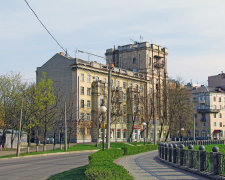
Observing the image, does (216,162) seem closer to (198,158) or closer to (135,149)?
(198,158)

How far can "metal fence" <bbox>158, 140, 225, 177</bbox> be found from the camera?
1344 cm

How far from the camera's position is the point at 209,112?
3701 inches

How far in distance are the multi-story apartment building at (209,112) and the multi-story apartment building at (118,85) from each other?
17832mm

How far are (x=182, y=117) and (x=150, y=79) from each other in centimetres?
1587

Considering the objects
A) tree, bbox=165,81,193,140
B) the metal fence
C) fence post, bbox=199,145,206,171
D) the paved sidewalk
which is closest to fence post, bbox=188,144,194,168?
the metal fence

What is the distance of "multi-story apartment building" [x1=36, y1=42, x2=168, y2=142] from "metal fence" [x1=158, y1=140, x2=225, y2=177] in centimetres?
3061

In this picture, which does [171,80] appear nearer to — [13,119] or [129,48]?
[129,48]

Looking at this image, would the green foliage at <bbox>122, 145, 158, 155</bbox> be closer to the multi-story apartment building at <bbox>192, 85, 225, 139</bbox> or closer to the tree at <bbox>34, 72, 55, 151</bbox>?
the tree at <bbox>34, 72, 55, 151</bbox>

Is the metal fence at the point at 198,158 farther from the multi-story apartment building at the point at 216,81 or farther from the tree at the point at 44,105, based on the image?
the multi-story apartment building at the point at 216,81

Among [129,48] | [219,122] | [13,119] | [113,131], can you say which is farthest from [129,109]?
[219,122]

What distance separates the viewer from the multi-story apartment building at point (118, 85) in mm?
60844

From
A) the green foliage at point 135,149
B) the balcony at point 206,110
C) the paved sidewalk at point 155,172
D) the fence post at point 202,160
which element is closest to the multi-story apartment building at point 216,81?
→ the balcony at point 206,110

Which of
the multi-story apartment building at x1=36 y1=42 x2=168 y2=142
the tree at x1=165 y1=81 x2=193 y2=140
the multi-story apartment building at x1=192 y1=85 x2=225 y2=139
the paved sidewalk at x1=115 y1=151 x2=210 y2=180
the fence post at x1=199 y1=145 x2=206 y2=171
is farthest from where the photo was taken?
the multi-story apartment building at x1=192 y1=85 x2=225 y2=139

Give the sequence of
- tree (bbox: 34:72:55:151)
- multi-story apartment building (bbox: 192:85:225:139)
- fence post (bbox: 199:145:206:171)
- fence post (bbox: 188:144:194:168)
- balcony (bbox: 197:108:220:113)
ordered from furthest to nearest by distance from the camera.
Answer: multi-story apartment building (bbox: 192:85:225:139), balcony (bbox: 197:108:220:113), tree (bbox: 34:72:55:151), fence post (bbox: 188:144:194:168), fence post (bbox: 199:145:206:171)
